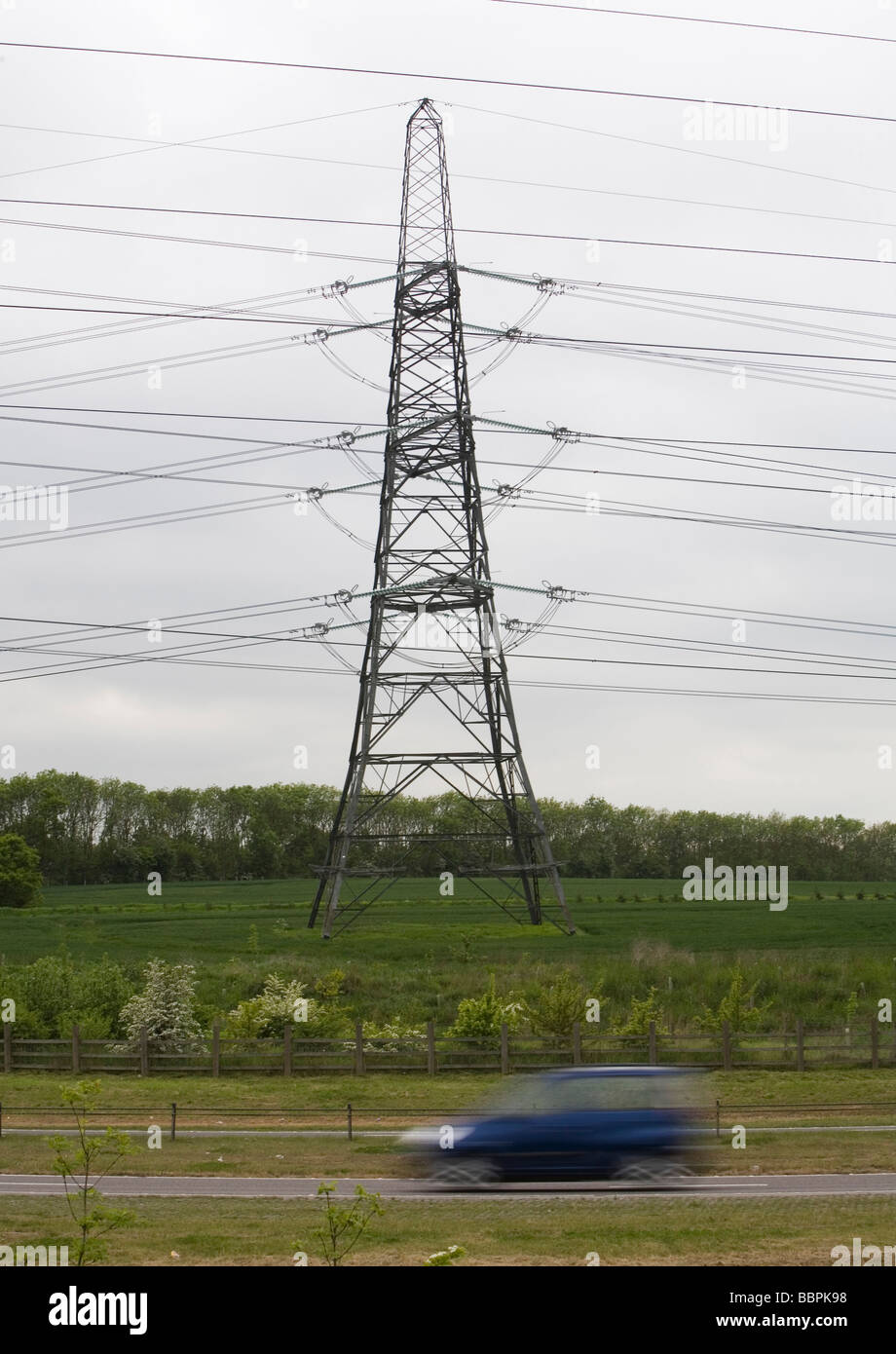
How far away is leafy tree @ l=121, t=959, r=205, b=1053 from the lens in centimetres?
3606

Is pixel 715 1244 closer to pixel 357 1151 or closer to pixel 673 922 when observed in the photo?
pixel 357 1151

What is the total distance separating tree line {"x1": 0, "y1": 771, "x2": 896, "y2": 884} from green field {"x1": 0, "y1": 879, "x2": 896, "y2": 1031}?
42202 mm

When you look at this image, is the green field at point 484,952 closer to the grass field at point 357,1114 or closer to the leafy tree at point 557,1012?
the leafy tree at point 557,1012

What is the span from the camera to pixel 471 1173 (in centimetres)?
1919

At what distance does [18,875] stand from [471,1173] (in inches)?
2887

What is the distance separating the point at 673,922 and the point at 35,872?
46.6 metres

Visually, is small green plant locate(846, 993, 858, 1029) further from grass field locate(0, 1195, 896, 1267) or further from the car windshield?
grass field locate(0, 1195, 896, 1267)

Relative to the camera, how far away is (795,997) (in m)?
44.2

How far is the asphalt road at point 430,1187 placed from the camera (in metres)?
18.8

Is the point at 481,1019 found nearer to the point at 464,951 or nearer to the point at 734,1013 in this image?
the point at 734,1013

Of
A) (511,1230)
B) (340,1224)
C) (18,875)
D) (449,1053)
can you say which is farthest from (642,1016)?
(18,875)

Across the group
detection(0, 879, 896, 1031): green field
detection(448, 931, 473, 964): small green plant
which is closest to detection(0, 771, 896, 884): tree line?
detection(0, 879, 896, 1031): green field

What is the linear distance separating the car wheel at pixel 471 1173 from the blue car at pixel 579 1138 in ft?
0.05

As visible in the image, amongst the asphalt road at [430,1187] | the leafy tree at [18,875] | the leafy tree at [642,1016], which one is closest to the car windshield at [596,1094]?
the asphalt road at [430,1187]
